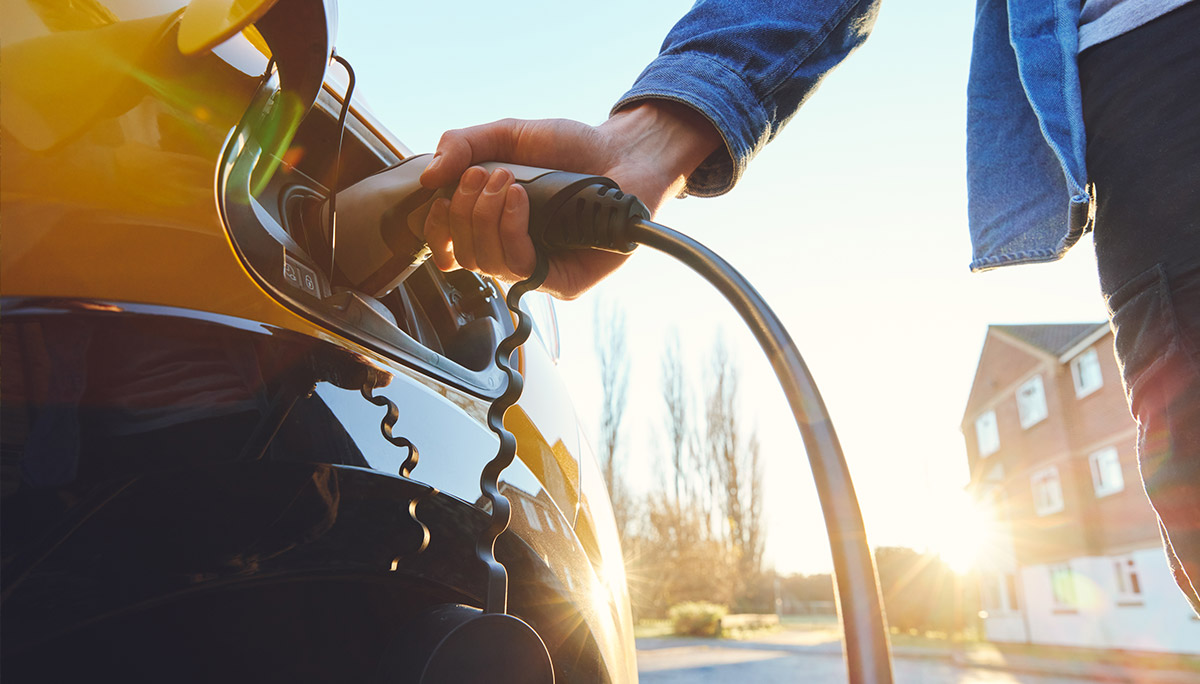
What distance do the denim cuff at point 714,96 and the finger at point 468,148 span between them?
8.2 inches

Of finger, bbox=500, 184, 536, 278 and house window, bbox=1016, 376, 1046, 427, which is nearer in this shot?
finger, bbox=500, 184, 536, 278

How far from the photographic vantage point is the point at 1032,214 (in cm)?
131

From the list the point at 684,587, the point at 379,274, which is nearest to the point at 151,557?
the point at 379,274

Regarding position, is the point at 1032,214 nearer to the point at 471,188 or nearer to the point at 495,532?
the point at 471,188

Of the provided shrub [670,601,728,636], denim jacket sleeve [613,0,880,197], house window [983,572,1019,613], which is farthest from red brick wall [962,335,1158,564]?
denim jacket sleeve [613,0,880,197]

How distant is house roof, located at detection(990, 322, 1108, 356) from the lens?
21820 millimetres

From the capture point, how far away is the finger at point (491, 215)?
1.00 meters

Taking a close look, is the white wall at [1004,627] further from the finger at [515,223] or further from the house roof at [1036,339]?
the finger at [515,223]

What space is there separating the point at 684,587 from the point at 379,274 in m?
27.3

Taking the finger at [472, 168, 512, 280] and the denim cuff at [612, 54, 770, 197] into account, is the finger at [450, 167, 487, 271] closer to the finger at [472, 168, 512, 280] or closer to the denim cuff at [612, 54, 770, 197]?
the finger at [472, 168, 512, 280]

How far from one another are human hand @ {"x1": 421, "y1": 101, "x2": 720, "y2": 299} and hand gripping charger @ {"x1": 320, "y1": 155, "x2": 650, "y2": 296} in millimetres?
21

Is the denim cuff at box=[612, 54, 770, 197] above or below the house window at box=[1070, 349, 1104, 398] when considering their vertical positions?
below

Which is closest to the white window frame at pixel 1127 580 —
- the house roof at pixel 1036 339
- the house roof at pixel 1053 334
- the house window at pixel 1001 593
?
the house window at pixel 1001 593

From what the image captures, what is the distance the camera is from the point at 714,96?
1.20 m
